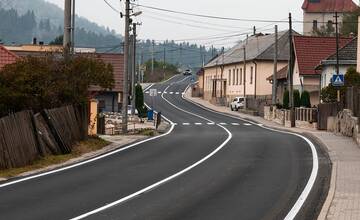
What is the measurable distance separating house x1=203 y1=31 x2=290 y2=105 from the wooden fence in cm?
5728

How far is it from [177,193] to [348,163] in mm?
7941

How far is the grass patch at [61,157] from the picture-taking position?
20022 millimetres

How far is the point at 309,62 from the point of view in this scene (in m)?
68.1

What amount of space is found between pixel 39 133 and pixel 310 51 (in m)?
48.9

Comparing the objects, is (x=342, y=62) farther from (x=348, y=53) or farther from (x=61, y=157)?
(x=61, y=157)

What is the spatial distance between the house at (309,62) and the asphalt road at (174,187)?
132 feet

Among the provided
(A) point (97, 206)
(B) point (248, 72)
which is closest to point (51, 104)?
(A) point (97, 206)

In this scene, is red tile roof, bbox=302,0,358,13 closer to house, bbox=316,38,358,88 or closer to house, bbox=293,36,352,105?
house, bbox=293,36,352,105

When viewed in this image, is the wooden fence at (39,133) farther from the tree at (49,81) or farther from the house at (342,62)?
the house at (342,62)

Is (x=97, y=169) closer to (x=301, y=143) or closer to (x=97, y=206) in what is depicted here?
(x=97, y=206)

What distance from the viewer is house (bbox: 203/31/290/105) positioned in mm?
87062

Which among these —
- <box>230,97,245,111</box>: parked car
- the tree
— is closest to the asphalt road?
the tree

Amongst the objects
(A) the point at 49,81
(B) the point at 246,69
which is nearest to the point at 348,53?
(B) the point at 246,69

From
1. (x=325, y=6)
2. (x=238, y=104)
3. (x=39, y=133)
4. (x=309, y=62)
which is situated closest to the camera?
(x=39, y=133)
